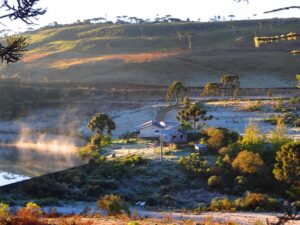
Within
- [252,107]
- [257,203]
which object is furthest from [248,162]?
[252,107]

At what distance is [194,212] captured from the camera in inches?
904

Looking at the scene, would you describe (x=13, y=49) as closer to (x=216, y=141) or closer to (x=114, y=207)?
(x=114, y=207)

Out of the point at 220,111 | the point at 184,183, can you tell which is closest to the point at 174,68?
the point at 220,111

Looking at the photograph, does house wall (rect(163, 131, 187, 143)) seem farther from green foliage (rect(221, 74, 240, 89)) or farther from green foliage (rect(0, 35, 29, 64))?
green foliage (rect(0, 35, 29, 64))

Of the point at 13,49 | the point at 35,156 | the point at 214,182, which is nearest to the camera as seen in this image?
the point at 13,49

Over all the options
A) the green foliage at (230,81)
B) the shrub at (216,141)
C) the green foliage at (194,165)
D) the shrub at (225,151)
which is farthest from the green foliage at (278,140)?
the green foliage at (230,81)

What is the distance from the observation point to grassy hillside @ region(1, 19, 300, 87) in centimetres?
8412

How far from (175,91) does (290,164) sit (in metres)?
32.7

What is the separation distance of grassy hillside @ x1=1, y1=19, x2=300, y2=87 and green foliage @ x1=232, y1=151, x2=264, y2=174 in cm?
4137

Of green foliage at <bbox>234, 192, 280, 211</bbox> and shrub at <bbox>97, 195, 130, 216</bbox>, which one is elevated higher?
shrub at <bbox>97, 195, 130, 216</bbox>

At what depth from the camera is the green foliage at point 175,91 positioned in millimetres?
56969

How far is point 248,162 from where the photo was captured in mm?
30641

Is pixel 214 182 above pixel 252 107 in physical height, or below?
below

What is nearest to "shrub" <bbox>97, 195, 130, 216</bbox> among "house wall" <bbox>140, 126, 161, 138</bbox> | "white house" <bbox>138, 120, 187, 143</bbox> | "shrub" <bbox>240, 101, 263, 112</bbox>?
"white house" <bbox>138, 120, 187, 143</bbox>
